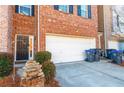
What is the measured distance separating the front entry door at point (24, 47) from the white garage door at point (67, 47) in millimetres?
1147

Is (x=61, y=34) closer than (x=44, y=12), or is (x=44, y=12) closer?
(x=44, y=12)

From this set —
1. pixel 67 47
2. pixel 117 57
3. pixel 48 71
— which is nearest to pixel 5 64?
pixel 48 71

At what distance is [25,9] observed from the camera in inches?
436

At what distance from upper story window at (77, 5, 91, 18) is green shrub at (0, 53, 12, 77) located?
8.07 m

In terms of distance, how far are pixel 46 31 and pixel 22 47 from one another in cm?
188

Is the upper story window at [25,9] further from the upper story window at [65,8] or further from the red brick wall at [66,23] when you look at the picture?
the upper story window at [65,8]

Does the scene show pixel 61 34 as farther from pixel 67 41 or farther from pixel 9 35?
pixel 9 35

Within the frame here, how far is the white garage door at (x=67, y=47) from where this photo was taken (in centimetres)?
1199

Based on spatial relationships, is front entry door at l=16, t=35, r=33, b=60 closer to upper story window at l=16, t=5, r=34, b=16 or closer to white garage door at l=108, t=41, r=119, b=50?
upper story window at l=16, t=5, r=34, b=16

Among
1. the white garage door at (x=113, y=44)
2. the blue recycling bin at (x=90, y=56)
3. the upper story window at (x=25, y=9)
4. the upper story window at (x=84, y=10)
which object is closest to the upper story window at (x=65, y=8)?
the upper story window at (x=84, y=10)

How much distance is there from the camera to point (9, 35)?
934 centimetres

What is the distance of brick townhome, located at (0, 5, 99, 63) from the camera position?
959 cm
